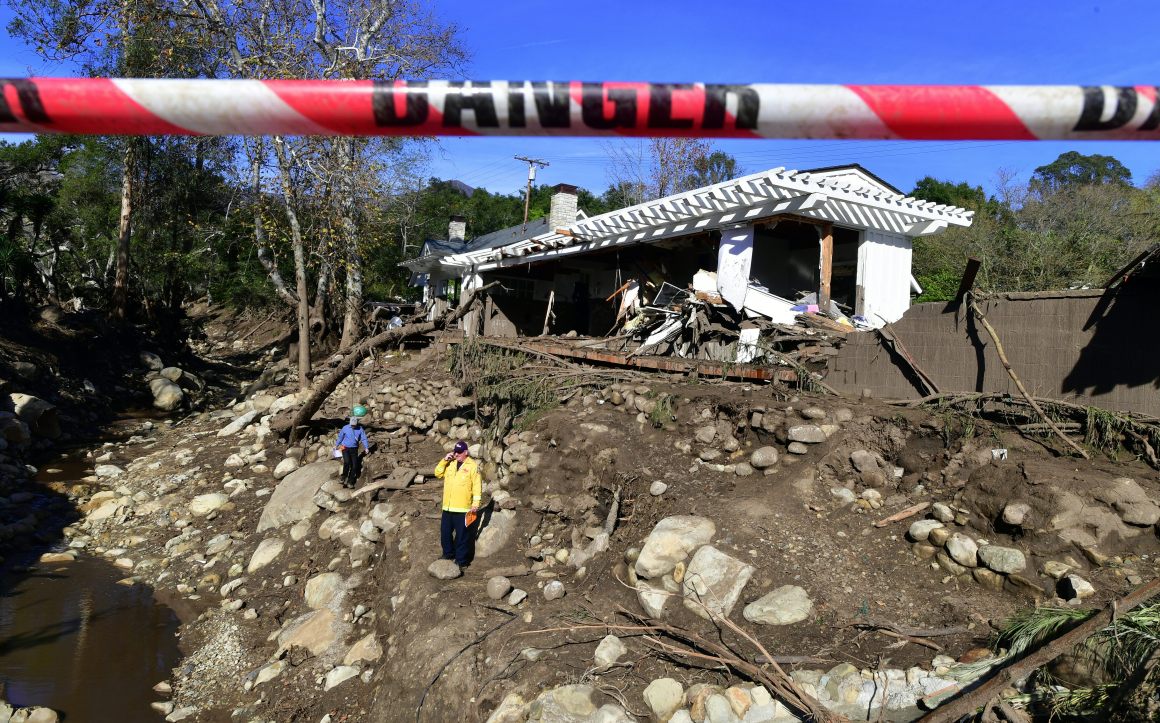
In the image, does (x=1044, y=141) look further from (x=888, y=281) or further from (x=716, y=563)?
(x=888, y=281)

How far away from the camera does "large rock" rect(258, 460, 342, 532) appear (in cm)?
1039

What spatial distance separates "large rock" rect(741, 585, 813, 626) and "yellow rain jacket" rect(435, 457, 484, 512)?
316 cm

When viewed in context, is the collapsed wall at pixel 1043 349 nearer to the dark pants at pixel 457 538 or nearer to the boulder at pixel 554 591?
the boulder at pixel 554 591

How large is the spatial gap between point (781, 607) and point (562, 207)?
16992 millimetres

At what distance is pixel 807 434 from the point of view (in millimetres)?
7559

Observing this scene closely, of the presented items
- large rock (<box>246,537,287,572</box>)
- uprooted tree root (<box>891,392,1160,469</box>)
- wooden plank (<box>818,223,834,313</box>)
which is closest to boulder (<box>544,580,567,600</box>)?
uprooted tree root (<box>891,392,1160,469</box>)

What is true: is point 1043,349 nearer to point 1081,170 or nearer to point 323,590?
point 323,590

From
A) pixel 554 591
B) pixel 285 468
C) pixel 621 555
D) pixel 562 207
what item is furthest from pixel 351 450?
pixel 562 207

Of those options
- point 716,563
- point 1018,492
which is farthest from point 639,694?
point 1018,492

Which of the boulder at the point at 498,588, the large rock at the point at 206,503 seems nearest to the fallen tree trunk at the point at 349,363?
the large rock at the point at 206,503

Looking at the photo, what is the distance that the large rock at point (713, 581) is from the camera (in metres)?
5.87

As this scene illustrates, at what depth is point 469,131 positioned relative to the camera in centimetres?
187

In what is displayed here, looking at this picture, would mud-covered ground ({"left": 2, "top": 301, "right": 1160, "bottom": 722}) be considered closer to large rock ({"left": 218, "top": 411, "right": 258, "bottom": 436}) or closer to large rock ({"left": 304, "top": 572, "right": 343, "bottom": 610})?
large rock ({"left": 304, "top": 572, "right": 343, "bottom": 610})

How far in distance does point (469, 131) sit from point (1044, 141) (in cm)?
145
